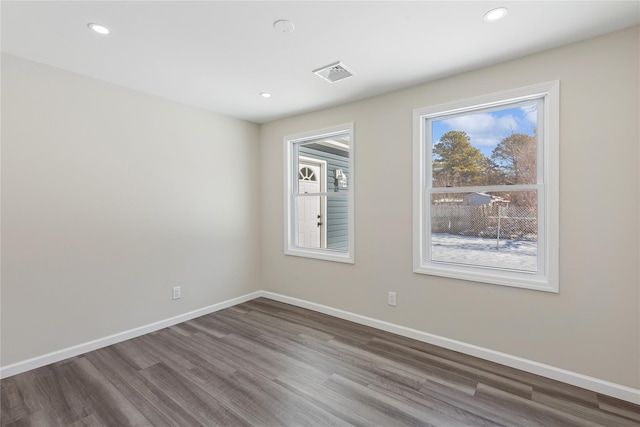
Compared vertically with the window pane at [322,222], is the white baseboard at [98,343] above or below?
below

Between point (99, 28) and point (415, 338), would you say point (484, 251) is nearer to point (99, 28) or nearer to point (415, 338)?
point (415, 338)

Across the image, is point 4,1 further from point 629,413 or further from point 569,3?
point 629,413

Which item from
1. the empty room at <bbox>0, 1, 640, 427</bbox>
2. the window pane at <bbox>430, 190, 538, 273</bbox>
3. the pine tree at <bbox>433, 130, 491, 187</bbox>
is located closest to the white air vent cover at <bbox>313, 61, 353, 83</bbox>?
the empty room at <bbox>0, 1, 640, 427</bbox>

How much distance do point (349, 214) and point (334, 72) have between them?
1.50 metres

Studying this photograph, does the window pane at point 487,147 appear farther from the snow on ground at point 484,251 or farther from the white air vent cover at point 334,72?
the white air vent cover at point 334,72

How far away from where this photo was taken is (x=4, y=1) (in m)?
1.71

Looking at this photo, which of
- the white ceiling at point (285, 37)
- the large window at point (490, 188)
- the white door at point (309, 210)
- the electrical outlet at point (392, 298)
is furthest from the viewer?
the white door at point (309, 210)

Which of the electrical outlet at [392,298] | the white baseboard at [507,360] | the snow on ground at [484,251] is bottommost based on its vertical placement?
the white baseboard at [507,360]

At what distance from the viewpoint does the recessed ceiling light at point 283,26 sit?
1920 mm

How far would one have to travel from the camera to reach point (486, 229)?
2662mm

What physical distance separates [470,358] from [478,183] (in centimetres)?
154

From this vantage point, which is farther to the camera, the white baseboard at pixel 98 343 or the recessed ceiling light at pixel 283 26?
the white baseboard at pixel 98 343

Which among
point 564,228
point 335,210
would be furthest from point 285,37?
point 564,228

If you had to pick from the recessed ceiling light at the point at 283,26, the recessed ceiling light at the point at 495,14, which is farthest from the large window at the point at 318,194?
the recessed ceiling light at the point at 495,14
